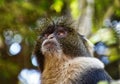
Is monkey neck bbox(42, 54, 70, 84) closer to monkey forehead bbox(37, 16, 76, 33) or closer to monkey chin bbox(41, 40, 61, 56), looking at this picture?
monkey chin bbox(41, 40, 61, 56)

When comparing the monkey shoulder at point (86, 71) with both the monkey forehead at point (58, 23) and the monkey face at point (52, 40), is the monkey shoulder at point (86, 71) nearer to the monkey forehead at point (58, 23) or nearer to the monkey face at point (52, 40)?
the monkey face at point (52, 40)

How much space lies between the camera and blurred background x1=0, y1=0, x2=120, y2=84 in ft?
19.9

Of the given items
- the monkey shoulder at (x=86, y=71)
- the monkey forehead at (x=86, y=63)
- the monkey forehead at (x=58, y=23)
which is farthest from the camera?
the monkey forehead at (x=58, y=23)

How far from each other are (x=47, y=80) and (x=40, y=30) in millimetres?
583

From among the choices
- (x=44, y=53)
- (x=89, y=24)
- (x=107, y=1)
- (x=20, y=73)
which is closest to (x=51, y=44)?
(x=44, y=53)

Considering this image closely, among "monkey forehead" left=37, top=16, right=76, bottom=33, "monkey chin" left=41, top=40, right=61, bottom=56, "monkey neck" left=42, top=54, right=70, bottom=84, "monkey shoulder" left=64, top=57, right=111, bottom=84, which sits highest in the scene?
"monkey forehead" left=37, top=16, right=76, bottom=33

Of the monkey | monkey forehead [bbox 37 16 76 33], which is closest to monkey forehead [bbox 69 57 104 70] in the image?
the monkey

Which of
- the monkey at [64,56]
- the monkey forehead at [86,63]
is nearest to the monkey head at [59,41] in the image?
the monkey at [64,56]

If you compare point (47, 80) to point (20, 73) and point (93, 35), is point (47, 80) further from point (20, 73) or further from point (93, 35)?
point (20, 73)

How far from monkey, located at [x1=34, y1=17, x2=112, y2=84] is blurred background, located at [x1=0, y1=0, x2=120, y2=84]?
0.18 m

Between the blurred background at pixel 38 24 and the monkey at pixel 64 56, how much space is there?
0.58ft

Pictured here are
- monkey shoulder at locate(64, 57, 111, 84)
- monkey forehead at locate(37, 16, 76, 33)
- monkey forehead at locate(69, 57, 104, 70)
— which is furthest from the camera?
monkey forehead at locate(37, 16, 76, 33)

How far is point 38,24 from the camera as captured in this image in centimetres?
650

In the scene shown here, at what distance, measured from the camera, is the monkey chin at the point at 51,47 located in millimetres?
5668
